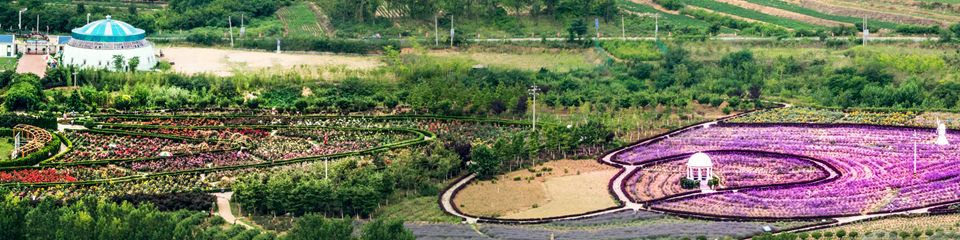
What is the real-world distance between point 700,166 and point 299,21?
6378 cm

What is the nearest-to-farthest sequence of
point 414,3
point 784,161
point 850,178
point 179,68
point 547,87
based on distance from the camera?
point 850,178, point 784,161, point 547,87, point 179,68, point 414,3

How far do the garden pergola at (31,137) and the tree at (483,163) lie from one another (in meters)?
27.9

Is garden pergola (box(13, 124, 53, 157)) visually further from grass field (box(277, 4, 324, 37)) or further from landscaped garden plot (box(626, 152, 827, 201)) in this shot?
grass field (box(277, 4, 324, 37))

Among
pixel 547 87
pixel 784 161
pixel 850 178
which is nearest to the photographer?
pixel 850 178

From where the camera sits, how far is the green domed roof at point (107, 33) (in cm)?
10531

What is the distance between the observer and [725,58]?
109 m

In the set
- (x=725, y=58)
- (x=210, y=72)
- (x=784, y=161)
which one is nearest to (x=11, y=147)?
(x=210, y=72)

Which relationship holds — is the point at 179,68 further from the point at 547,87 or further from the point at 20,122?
the point at 547,87

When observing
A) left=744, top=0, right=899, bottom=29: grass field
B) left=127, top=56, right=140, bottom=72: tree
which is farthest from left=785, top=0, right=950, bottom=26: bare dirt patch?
left=127, top=56, right=140, bottom=72: tree

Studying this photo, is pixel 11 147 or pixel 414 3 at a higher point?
pixel 414 3

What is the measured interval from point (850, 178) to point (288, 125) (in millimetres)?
39404

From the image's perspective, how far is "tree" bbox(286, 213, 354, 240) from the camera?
185 feet

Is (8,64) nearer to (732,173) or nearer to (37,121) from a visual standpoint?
(37,121)

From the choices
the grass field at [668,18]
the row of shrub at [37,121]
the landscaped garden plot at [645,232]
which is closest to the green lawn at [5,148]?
the row of shrub at [37,121]
